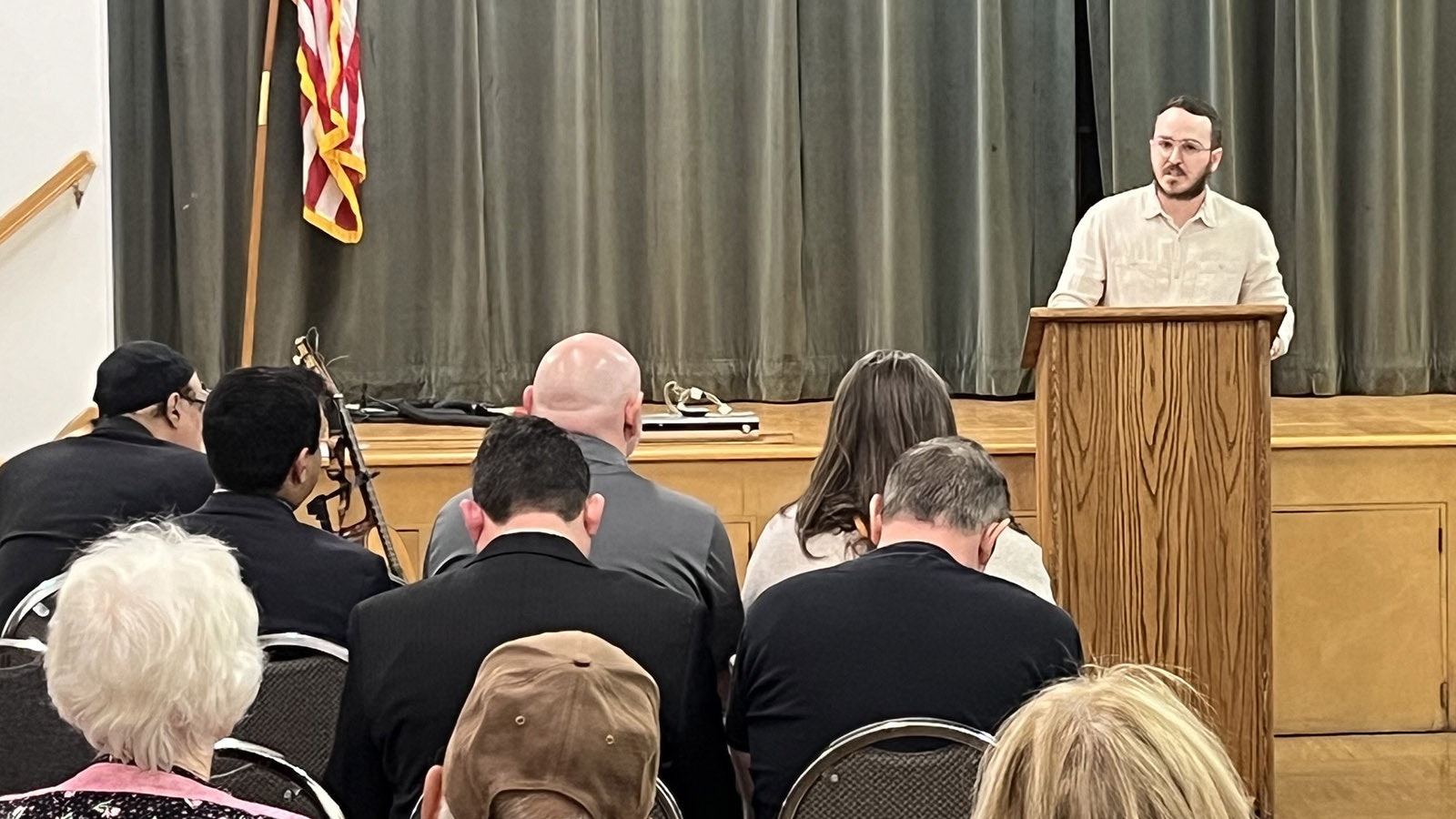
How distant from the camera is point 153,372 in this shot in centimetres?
368

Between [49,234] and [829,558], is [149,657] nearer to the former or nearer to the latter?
[829,558]

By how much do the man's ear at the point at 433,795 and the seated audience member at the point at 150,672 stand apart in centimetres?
16

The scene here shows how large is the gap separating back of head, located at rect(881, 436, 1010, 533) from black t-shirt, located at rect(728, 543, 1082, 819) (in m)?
0.11

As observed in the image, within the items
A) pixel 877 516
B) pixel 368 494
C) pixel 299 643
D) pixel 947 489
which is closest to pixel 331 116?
pixel 368 494

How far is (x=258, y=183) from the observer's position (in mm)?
6488

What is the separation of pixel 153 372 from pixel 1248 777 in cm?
253

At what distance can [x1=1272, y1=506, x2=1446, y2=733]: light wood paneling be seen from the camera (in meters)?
4.88

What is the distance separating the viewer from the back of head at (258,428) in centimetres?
292

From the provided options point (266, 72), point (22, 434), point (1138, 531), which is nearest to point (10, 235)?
point (22, 434)

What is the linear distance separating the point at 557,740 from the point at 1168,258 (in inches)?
157

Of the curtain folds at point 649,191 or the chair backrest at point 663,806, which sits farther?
the curtain folds at point 649,191

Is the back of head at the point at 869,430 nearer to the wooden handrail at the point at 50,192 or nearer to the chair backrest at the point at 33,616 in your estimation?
the chair backrest at the point at 33,616

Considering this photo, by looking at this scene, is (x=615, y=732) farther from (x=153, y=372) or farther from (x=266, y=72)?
(x=266, y=72)

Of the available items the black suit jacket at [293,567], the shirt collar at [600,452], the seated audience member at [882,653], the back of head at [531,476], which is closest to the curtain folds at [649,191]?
the shirt collar at [600,452]
